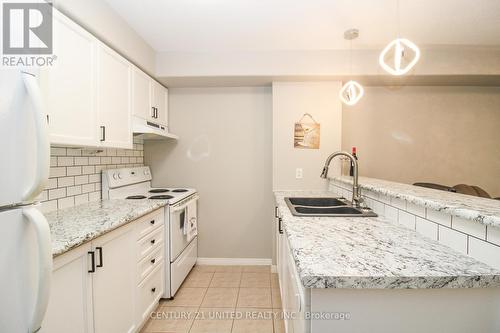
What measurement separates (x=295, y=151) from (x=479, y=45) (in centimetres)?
218

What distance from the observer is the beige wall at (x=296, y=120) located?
2.84 metres

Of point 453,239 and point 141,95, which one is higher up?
point 141,95

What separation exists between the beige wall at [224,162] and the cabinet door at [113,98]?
936 mm

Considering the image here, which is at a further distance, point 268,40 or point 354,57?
point 354,57

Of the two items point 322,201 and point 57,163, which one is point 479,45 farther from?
point 57,163

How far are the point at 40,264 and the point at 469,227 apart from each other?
5.02 ft

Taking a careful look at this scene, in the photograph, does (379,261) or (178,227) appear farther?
(178,227)

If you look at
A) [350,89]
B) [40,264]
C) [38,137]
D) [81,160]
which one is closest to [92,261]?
[40,264]

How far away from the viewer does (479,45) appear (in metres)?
2.53

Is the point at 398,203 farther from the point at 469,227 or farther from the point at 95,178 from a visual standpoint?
the point at 95,178

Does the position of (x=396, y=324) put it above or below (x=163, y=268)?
above

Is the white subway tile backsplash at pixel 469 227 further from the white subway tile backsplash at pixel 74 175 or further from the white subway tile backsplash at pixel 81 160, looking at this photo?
the white subway tile backsplash at pixel 81 160

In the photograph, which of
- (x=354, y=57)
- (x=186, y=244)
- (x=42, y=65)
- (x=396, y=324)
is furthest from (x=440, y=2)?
(x=186, y=244)

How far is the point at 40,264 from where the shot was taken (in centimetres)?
81
